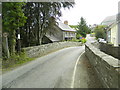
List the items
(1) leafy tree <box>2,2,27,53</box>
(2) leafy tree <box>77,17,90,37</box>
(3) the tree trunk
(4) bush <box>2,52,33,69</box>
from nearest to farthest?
1. (4) bush <box>2,52,33,69</box>
2. (1) leafy tree <box>2,2,27,53</box>
3. (3) the tree trunk
4. (2) leafy tree <box>77,17,90,37</box>

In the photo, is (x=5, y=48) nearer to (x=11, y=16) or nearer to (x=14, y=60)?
(x=14, y=60)

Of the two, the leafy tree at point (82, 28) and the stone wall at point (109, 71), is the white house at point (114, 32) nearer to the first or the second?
the stone wall at point (109, 71)

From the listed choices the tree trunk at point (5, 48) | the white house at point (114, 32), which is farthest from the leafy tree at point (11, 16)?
the white house at point (114, 32)

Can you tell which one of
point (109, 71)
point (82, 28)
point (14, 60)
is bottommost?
point (14, 60)

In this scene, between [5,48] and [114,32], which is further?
[114,32]

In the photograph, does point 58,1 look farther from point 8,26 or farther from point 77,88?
point 77,88

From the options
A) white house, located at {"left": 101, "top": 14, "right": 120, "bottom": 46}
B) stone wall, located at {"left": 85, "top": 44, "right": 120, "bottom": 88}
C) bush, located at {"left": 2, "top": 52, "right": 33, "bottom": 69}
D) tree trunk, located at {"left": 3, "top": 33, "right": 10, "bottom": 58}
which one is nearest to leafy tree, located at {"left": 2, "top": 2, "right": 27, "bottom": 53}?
tree trunk, located at {"left": 3, "top": 33, "right": 10, "bottom": 58}

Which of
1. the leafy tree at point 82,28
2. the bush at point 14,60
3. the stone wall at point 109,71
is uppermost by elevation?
the leafy tree at point 82,28

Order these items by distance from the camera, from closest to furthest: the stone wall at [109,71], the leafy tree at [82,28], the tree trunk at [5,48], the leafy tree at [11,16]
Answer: the stone wall at [109,71]
the leafy tree at [11,16]
the tree trunk at [5,48]
the leafy tree at [82,28]

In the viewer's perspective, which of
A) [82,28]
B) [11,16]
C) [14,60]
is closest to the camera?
[14,60]

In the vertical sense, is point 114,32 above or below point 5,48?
above

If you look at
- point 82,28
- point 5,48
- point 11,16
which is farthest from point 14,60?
point 82,28

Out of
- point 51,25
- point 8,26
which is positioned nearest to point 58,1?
point 51,25

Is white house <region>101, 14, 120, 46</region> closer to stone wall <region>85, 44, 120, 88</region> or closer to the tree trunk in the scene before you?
stone wall <region>85, 44, 120, 88</region>
